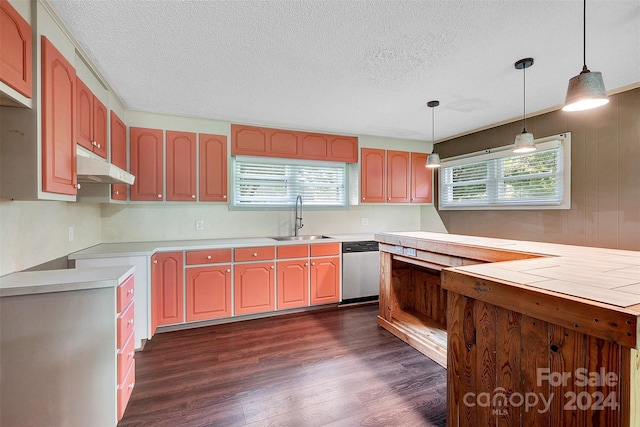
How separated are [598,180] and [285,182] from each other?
344 centimetres

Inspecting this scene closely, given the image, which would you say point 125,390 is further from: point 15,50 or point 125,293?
point 15,50

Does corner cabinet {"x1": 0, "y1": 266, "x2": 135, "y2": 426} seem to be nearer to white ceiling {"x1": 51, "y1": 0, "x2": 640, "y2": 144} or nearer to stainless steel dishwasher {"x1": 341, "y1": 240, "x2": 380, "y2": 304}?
white ceiling {"x1": 51, "y1": 0, "x2": 640, "y2": 144}

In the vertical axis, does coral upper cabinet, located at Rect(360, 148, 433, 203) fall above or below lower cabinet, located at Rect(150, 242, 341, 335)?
above

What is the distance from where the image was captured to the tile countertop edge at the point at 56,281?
146 centimetres

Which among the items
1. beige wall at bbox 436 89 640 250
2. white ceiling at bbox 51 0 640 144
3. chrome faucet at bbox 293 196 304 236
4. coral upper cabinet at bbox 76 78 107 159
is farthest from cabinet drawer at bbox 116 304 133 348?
beige wall at bbox 436 89 640 250

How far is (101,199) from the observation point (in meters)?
2.52

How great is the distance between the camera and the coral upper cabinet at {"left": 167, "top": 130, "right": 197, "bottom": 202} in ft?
10.5

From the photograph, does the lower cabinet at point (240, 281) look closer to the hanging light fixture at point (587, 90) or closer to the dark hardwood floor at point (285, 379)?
the dark hardwood floor at point (285, 379)

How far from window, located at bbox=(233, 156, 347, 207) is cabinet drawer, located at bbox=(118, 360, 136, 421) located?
2.15 meters

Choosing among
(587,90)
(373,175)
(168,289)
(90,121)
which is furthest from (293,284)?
(587,90)

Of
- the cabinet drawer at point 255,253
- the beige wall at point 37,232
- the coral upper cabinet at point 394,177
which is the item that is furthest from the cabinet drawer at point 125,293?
the coral upper cabinet at point 394,177

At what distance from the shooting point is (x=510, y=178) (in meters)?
3.60

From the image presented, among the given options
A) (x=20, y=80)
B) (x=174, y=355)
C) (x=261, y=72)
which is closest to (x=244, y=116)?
(x=261, y=72)

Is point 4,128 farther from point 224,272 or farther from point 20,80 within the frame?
point 224,272
